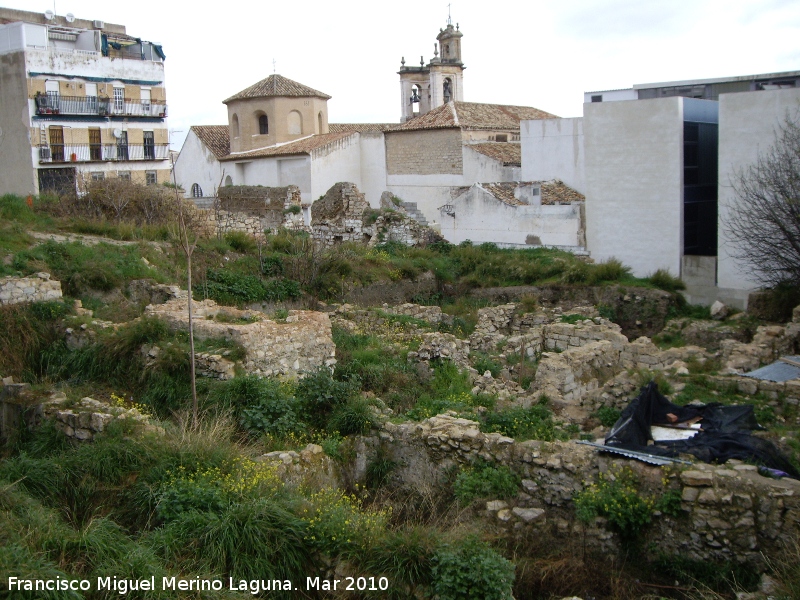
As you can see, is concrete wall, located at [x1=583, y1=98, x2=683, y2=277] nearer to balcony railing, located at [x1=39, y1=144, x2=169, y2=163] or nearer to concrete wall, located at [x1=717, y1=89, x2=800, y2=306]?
concrete wall, located at [x1=717, y1=89, x2=800, y2=306]

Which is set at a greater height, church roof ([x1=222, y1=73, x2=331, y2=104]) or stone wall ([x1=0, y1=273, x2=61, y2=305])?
church roof ([x1=222, y1=73, x2=331, y2=104])

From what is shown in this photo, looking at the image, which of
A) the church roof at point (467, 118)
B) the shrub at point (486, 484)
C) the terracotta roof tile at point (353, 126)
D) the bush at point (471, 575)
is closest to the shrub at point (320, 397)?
the shrub at point (486, 484)

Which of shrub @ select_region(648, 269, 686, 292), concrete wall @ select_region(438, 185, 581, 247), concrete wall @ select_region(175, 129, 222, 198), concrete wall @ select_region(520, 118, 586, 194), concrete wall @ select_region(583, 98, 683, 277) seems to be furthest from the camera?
concrete wall @ select_region(175, 129, 222, 198)

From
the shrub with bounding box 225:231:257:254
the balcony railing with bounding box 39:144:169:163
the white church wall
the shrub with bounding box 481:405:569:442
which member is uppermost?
the balcony railing with bounding box 39:144:169:163

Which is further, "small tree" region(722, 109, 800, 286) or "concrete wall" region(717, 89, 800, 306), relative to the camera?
"concrete wall" region(717, 89, 800, 306)

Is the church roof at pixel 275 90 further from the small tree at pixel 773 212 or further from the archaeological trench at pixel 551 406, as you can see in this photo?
the small tree at pixel 773 212

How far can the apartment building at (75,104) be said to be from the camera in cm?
2702

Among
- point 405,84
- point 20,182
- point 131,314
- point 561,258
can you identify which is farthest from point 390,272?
point 405,84

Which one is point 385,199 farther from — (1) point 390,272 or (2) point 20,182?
(2) point 20,182

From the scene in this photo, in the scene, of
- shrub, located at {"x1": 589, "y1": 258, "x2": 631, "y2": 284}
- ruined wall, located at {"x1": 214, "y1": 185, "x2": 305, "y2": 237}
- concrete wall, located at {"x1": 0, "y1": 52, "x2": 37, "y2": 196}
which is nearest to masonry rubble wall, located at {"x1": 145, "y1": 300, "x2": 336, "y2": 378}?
shrub, located at {"x1": 589, "y1": 258, "x2": 631, "y2": 284}

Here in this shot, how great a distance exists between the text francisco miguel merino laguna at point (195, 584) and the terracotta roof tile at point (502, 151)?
2258 centimetres

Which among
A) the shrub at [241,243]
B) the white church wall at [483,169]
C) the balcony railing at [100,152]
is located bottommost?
the shrub at [241,243]

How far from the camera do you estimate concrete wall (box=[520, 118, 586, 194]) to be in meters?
24.0

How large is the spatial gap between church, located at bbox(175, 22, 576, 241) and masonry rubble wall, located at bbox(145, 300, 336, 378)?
14.0 metres
